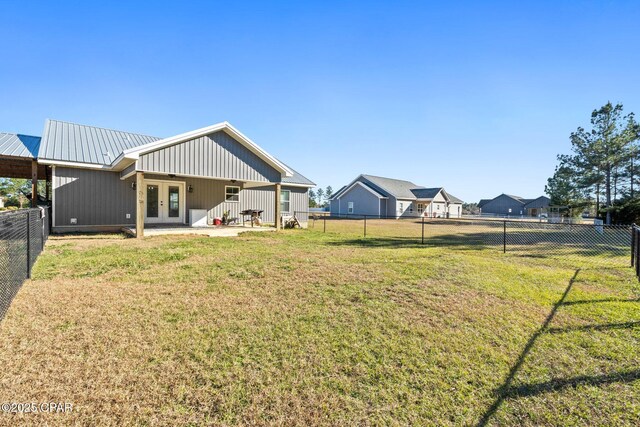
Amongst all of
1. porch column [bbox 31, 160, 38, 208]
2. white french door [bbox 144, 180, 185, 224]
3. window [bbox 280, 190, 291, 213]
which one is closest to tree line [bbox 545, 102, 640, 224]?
window [bbox 280, 190, 291, 213]

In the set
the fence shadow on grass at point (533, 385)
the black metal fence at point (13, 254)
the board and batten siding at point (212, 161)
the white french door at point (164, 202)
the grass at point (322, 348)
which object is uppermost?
the board and batten siding at point (212, 161)

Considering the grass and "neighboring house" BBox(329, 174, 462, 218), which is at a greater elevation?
"neighboring house" BBox(329, 174, 462, 218)

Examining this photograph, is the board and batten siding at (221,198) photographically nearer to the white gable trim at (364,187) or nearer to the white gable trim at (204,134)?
the white gable trim at (204,134)

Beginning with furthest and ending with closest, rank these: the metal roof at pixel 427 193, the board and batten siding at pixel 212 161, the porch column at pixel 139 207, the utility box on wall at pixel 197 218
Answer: the metal roof at pixel 427 193, the utility box on wall at pixel 197 218, the board and batten siding at pixel 212 161, the porch column at pixel 139 207

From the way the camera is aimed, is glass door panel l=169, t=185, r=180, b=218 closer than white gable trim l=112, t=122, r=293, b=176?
No

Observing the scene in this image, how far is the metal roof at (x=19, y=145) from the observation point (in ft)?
38.4

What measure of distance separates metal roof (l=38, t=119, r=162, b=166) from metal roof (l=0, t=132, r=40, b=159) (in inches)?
25.1

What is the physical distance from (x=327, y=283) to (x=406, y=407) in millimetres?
3205

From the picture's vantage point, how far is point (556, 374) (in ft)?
8.67

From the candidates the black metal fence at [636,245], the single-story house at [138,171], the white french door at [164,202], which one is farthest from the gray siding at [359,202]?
the black metal fence at [636,245]

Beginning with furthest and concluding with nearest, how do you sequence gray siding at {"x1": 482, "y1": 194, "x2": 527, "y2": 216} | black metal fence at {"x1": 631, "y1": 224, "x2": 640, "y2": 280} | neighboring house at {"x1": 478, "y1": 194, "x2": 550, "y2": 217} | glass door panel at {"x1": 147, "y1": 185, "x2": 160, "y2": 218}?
gray siding at {"x1": 482, "y1": 194, "x2": 527, "y2": 216} < neighboring house at {"x1": 478, "y1": 194, "x2": 550, "y2": 217} < glass door panel at {"x1": 147, "y1": 185, "x2": 160, "y2": 218} < black metal fence at {"x1": 631, "y1": 224, "x2": 640, "y2": 280}

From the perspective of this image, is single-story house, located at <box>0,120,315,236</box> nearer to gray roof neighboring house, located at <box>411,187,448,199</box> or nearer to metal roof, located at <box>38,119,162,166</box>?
metal roof, located at <box>38,119,162,166</box>

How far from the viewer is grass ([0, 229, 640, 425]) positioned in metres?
2.17

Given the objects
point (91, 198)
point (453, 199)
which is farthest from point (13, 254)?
point (453, 199)
